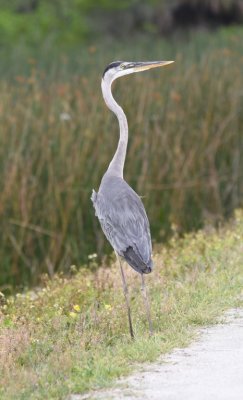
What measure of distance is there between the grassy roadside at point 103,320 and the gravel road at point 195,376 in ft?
0.31

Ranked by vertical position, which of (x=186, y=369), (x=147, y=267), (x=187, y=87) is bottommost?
(x=186, y=369)

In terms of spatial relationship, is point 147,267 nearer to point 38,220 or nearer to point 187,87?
point 38,220

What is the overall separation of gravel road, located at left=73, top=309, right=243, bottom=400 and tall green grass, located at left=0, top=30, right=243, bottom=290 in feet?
13.0

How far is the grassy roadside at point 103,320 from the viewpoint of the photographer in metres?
5.00

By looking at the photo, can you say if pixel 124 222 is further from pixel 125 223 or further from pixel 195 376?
pixel 195 376

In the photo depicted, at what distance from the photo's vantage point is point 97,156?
10.5 metres

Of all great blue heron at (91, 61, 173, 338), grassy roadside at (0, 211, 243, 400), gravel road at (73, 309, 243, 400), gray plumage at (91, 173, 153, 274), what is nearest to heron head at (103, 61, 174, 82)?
great blue heron at (91, 61, 173, 338)

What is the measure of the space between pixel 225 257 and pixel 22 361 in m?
2.61

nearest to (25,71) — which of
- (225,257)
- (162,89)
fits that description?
(162,89)

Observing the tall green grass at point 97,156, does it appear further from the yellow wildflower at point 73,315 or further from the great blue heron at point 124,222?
the yellow wildflower at point 73,315

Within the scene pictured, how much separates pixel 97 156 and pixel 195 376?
5.69 meters

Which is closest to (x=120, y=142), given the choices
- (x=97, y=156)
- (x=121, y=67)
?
(x=121, y=67)

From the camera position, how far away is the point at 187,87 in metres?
12.2

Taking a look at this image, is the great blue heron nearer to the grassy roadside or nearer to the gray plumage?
the gray plumage
